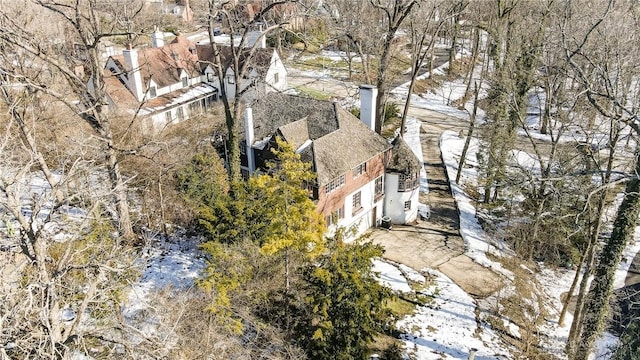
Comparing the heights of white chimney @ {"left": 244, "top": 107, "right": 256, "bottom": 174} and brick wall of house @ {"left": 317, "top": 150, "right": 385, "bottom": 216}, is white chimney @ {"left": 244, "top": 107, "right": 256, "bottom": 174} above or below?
above

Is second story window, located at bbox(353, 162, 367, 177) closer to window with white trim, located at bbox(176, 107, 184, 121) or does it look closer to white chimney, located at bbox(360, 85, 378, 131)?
white chimney, located at bbox(360, 85, 378, 131)

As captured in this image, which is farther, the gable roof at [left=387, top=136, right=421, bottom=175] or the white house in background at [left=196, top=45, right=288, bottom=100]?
the white house in background at [left=196, top=45, right=288, bottom=100]

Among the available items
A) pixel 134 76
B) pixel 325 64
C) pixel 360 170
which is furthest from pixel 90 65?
pixel 325 64

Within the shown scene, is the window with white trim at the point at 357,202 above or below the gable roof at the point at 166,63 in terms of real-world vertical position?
below

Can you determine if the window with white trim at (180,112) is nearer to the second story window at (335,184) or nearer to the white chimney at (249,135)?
the white chimney at (249,135)

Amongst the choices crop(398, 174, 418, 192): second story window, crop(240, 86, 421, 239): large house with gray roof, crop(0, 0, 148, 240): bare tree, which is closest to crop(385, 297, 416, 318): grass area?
crop(240, 86, 421, 239): large house with gray roof

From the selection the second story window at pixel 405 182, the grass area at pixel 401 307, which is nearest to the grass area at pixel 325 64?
the second story window at pixel 405 182
